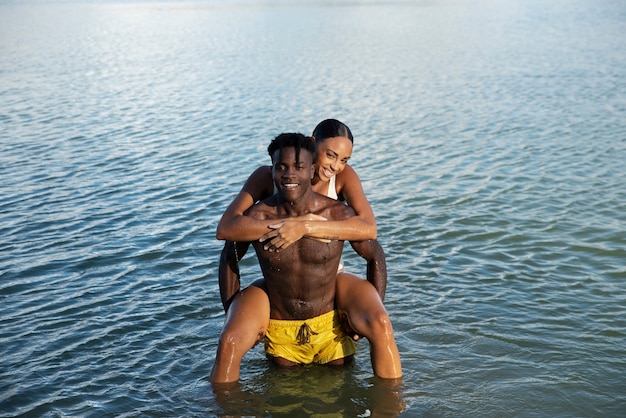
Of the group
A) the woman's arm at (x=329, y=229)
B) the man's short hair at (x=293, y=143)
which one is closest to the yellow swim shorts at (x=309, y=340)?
the woman's arm at (x=329, y=229)

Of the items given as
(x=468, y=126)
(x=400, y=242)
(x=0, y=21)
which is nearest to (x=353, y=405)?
(x=400, y=242)

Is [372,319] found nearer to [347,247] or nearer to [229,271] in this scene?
[229,271]

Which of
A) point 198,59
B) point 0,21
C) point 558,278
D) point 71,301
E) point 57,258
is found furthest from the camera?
point 0,21

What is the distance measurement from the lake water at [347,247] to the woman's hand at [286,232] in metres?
1.25

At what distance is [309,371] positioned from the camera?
267 inches

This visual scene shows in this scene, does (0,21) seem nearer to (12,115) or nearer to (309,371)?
(12,115)

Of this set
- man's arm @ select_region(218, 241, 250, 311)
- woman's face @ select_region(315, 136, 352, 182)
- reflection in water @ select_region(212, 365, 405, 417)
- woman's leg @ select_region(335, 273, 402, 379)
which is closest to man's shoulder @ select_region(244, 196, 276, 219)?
man's arm @ select_region(218, 241, 250, 311)

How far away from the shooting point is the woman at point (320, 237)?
606cm

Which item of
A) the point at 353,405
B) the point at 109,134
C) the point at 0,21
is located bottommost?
the point at 353,405

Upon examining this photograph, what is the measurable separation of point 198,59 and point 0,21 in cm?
1706

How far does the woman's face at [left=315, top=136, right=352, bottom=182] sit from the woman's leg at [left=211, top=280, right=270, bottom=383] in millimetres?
1035

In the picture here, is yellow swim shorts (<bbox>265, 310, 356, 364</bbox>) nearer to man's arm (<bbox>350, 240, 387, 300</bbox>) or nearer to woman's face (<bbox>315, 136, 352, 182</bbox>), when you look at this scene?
man's arm (<bbox>350, 240, 387, 300</bbox>)

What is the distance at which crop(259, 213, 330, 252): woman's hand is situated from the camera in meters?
5.98

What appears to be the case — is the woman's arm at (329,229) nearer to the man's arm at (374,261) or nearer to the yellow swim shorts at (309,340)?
the man's arm at (374,261)
